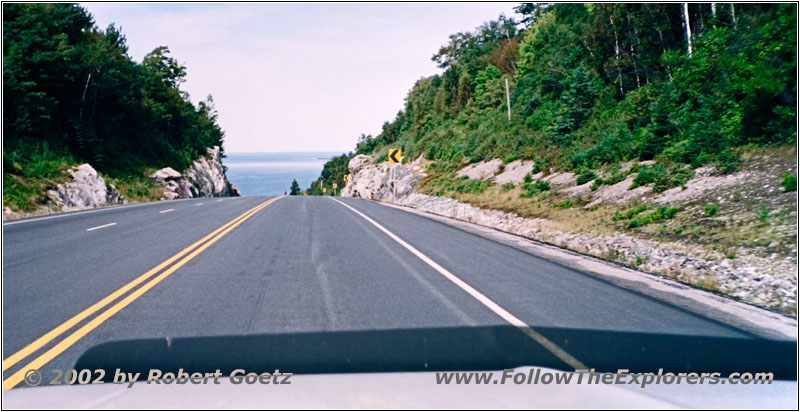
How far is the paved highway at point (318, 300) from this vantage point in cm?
500

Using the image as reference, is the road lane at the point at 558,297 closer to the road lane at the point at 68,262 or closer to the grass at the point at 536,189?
the road lane at the point at 68,262

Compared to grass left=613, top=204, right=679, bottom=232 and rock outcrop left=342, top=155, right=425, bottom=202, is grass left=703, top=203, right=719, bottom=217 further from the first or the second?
rock outcrop left=342, top=155, right=425, bottom=202

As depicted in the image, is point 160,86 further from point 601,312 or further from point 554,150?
point 601,312

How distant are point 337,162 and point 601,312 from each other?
513ft

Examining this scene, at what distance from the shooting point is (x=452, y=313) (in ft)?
19.6

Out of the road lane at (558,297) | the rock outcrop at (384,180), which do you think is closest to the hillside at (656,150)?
the rock outcrop at (384,180)

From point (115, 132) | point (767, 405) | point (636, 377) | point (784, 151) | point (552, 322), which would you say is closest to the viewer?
point (767, 405)

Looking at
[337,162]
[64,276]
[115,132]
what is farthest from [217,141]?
[64,276]

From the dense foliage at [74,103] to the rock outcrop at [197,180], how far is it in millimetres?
1743

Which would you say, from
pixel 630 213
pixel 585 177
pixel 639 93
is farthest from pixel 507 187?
pixel 630 213

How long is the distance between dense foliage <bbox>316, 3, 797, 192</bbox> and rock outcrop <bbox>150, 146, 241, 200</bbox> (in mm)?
22879

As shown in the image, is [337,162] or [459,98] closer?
[459,98]

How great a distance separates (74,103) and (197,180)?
24723 mm

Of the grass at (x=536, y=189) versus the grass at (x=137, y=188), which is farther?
the grass at (x=137, y=188)
